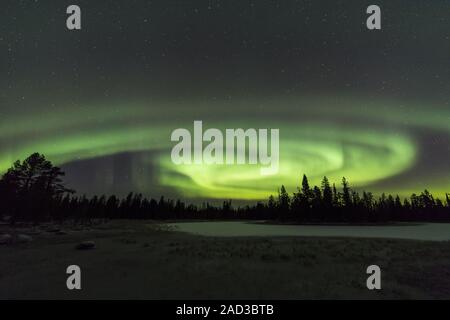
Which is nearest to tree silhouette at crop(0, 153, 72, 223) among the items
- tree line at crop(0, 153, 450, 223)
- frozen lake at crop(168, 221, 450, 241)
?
tree line at crop(0, 153, 450, 223)

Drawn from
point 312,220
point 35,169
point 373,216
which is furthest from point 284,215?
point 35,169

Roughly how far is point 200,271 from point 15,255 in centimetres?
1348

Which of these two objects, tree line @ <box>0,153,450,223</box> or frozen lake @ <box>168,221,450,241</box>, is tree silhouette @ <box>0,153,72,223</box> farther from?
frozen lake @ <box>168,221,450,241</box>

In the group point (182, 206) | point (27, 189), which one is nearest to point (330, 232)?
point (27, 189)

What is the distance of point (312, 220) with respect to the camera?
89.4 metres

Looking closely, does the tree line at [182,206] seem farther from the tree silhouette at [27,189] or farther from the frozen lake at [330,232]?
the frozen lake at [330,232]

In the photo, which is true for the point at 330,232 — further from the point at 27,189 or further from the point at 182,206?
the point at 182,206

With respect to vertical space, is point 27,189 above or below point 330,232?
above

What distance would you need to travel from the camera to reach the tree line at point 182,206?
42.7 metres

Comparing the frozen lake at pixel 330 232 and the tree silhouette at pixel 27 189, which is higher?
the tree silhouette at pixel 27 189

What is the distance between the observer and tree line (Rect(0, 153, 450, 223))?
42.7 meters

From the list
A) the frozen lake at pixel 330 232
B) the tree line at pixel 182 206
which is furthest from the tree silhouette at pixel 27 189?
the frozen lake at pixel 330 232

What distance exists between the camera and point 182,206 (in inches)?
6206
